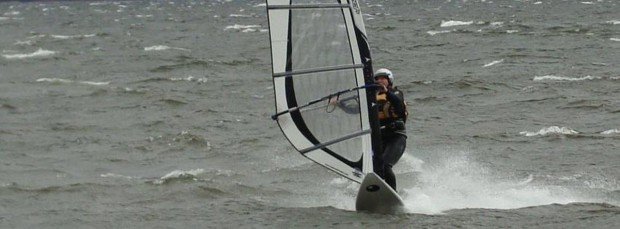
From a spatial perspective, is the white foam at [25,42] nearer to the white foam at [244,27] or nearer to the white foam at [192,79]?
the white foam at [244,27]

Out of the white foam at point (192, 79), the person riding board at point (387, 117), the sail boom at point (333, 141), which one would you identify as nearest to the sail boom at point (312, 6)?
the person riding board at point (387, 117)

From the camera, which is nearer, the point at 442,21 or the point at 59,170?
the point at 59,170

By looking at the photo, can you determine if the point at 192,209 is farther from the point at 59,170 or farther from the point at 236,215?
the point at 59,170

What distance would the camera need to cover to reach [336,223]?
36.0 feet

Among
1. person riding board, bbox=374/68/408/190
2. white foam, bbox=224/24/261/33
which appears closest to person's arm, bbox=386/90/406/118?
person riding board, bbox=374/68/408/190

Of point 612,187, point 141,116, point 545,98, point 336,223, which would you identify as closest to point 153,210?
point 336,223

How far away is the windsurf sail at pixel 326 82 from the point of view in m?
10.8

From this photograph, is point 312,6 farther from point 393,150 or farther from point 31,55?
point 31,55

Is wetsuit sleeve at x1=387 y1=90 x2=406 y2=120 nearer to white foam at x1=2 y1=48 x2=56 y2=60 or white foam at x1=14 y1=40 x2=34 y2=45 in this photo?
white foam at x1=2 y1=48 x2=56 y2=60

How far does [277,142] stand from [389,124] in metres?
6.16

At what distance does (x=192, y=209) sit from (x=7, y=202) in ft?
8.17

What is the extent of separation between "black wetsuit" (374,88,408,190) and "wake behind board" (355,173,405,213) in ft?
0.89

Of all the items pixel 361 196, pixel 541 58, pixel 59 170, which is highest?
pixel 361 196

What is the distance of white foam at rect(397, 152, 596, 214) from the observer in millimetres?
12133
